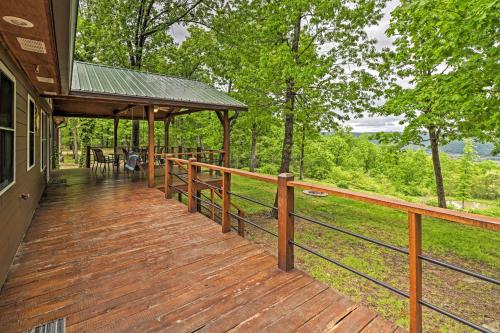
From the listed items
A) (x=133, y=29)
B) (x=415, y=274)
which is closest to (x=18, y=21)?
(x=415, y=274)

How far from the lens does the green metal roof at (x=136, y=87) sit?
6.30 m

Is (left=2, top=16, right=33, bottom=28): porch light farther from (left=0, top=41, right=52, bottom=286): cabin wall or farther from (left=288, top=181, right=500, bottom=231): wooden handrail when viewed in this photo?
(left=288, top=181, right=500, bottom=231): wooden handrail

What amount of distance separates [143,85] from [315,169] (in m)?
23.3

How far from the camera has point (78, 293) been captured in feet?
7.59

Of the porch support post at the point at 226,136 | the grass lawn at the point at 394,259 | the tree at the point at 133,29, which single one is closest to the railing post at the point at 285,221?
the grass lawn at the point at 394,259

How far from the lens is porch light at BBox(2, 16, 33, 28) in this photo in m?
1.90

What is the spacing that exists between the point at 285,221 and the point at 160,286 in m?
1.38

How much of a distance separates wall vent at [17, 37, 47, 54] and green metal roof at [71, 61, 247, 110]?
335 centimetres

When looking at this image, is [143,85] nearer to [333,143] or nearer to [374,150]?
[333,143]

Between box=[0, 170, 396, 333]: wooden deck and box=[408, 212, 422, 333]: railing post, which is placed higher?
box=[408, 212, 422, 333]: railing post

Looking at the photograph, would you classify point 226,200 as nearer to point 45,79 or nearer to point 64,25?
point 64,25

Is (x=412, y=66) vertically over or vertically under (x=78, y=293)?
over

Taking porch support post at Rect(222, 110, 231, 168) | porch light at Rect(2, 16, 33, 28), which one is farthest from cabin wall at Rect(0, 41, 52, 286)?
porch support post at Rect(222, 110, 231, 168)

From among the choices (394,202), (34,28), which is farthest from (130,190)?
(394,202)
